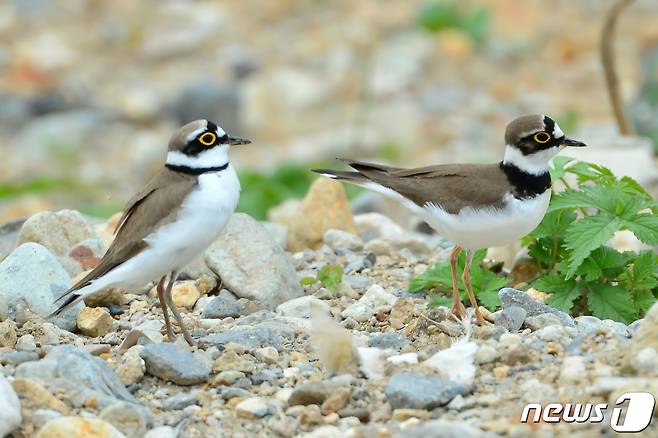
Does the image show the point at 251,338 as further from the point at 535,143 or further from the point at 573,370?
the point at 535,143

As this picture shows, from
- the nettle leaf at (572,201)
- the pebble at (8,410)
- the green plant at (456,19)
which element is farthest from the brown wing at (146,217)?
the green plant at (456,19)

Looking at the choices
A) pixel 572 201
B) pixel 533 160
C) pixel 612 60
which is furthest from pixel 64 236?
pixel 612 60

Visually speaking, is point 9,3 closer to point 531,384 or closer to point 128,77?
point 128,77

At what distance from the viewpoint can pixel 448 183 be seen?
583cm

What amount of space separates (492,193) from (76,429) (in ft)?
7.68

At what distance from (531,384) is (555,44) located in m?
12.2

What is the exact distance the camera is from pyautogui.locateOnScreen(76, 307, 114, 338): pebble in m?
5.88

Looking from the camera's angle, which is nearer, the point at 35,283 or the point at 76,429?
the point at 76,429

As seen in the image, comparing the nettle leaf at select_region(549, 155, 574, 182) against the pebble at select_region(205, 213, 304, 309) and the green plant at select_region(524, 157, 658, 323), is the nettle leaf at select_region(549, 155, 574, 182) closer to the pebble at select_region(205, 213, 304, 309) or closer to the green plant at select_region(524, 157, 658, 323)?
the green plant at select_region(524, 157, 658, 323)

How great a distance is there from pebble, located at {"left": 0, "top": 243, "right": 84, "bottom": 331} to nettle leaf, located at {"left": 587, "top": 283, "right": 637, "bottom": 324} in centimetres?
268

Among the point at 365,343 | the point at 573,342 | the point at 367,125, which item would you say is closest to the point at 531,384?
the point at 573,342

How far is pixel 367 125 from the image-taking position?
47.6 ft

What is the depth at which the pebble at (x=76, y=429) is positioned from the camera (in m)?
4.38

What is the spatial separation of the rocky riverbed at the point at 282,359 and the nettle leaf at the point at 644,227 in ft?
1.51
